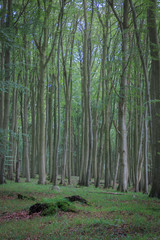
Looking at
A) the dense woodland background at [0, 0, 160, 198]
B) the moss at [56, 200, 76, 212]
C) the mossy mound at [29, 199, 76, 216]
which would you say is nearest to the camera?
the mossy mound at [29, 199, 76, 216]

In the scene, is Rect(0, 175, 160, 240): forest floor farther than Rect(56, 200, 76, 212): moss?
No

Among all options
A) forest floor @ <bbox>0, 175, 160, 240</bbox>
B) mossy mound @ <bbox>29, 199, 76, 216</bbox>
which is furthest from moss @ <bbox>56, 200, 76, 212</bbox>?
forest floor @ <bbox>0, 175, 160, 240</bbox>

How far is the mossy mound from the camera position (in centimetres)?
714

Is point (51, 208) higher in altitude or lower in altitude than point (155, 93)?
lower

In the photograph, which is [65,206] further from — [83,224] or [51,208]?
[83,224]

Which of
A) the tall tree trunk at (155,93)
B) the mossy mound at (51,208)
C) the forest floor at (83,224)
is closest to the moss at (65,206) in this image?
the mossy mound at (51,208)

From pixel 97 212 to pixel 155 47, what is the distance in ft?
21.6

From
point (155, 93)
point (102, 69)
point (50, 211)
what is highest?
point (102, 69)

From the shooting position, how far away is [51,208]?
729 cm

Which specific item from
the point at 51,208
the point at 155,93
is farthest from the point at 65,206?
the point at 155,93

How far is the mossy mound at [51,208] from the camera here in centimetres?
714

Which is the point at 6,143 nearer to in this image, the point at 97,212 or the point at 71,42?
the point at 97,212

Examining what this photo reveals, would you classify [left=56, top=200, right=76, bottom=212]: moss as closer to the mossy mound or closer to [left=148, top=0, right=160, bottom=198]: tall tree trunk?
the mossy mound

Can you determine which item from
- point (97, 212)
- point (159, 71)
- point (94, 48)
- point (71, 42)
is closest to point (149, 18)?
point (159, 71)
